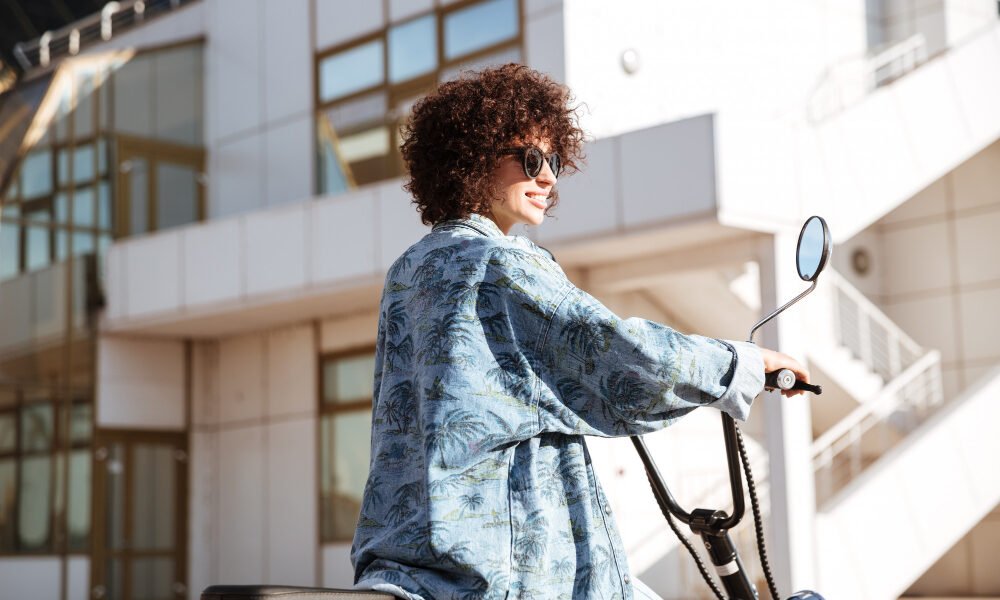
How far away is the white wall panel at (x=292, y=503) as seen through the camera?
17234 mm

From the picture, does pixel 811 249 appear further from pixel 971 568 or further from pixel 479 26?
pixel 971 568

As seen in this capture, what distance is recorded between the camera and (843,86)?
17.3m

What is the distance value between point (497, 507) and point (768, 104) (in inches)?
576

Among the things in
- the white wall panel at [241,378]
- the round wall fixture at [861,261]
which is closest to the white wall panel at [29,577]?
the white wall panel at [241,378]

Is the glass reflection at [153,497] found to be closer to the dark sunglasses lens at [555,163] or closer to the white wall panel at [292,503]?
the white wall panel at [292,503]

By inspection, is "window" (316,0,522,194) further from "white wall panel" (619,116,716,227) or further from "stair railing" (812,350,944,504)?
"stair railing" (812,350,944,504)

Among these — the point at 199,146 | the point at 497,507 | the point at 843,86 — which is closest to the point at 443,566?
the point at 497,507

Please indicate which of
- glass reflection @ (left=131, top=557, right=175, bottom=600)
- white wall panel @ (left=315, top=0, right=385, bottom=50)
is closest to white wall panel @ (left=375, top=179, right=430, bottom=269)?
white wall panel @ (left=315, top=0, right=385, bottom=50)

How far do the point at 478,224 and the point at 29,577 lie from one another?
16541mm

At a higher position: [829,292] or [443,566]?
[829,292]

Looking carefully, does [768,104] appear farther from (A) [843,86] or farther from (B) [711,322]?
(B) [711,322]

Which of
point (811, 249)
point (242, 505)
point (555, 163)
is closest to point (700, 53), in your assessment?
point (242, 505)

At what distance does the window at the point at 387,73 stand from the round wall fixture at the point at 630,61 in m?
1.17

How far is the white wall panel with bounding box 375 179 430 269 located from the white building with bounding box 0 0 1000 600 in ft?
0.10
